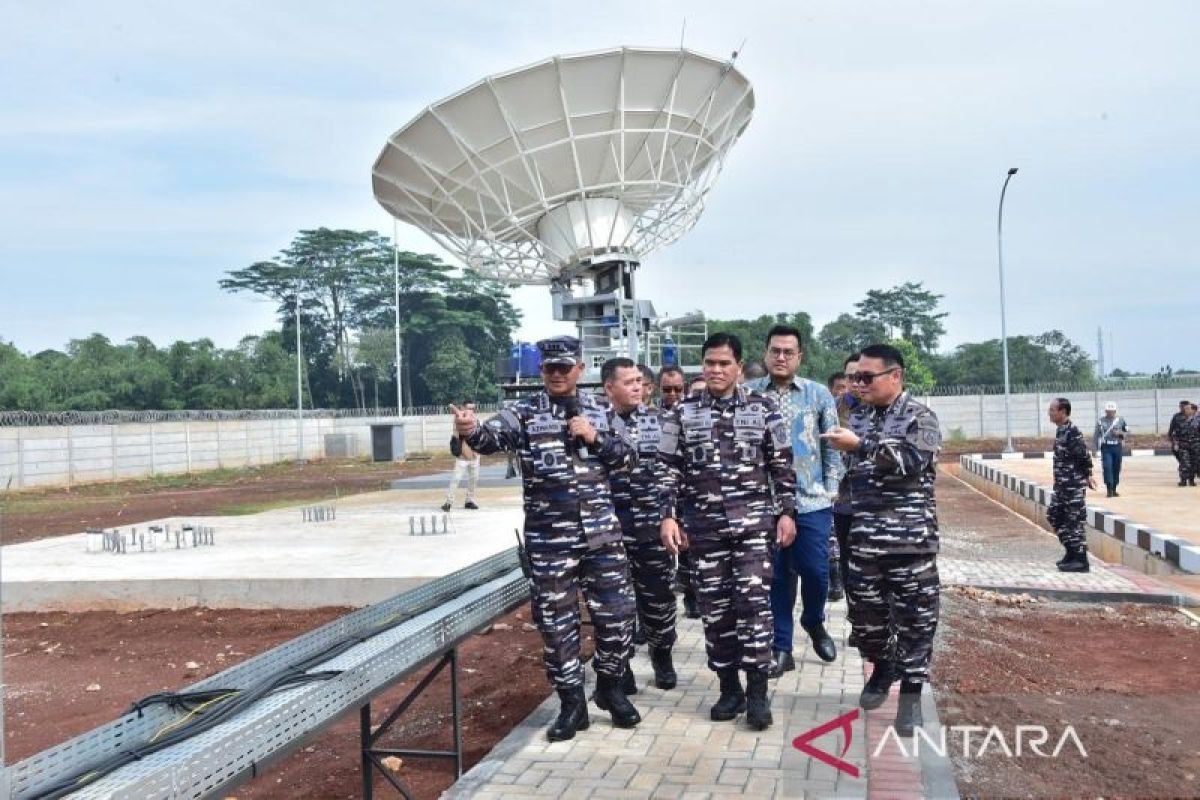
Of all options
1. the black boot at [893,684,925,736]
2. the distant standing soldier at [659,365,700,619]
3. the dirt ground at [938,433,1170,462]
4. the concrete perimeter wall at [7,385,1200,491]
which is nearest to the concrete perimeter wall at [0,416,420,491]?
the concrete perimeter wall at [7,385,1200,491]

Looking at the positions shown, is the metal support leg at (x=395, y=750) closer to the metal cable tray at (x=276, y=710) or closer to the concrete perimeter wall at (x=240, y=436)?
the metal cable tray at (x=276, y=710)

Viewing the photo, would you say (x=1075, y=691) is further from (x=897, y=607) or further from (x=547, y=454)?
(x=547, y=454)

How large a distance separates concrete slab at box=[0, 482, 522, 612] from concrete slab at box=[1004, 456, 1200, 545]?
7.84 meters

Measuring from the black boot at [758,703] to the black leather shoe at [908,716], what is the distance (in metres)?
0.54

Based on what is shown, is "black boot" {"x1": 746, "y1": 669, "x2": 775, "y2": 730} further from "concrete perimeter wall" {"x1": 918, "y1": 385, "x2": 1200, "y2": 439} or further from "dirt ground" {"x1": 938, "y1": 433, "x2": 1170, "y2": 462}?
"concrete perimeter wall" {"x1": 918, "y1": 385, "x2": 1200, "y2": 439}

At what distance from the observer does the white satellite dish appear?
1546cm

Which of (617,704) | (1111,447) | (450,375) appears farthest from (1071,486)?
(450,375)

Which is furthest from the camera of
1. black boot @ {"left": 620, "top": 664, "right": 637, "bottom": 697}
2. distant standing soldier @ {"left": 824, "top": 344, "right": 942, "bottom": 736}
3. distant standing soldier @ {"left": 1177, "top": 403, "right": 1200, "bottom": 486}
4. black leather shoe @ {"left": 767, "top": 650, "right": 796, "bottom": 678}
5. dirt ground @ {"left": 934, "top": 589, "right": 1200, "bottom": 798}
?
distant standing soldier @ {"left": 1177, "top": 403, "right": 1200, "bottom": 486}

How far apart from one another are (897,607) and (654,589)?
125cm

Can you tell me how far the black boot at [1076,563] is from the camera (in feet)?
30.1

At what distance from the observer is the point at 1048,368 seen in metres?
52.7

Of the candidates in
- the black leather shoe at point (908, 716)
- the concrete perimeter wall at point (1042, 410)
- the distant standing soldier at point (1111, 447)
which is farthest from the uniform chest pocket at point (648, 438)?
the concrete perimeter wall at point (1042, 410)

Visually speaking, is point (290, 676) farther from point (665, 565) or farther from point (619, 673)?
point (665, 565)

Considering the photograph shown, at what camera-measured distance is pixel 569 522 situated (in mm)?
4340
